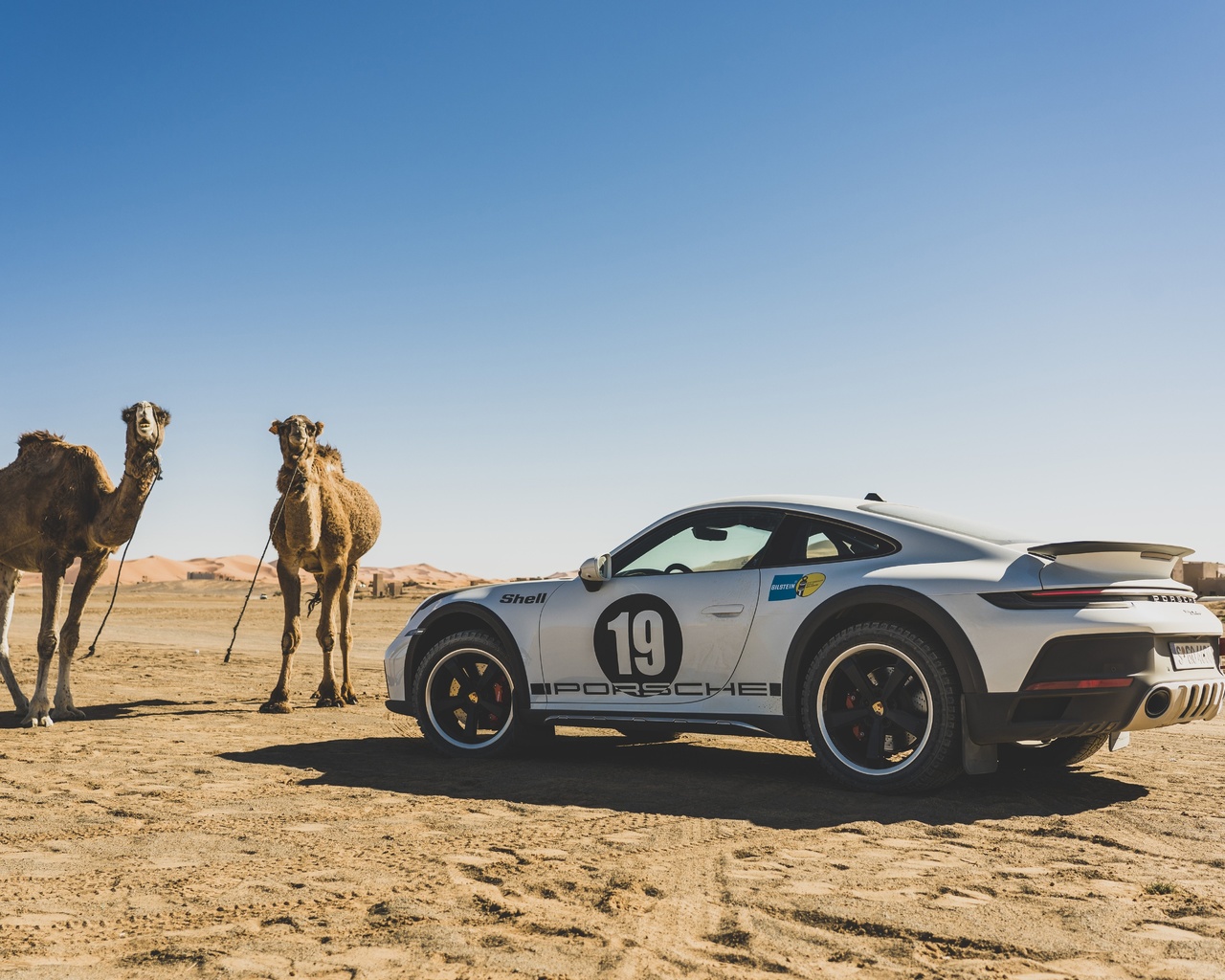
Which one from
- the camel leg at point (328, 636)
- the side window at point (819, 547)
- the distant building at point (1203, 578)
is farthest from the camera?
the distant building at point (1203, 578)

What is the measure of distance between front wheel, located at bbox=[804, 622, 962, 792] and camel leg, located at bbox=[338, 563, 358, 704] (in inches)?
281

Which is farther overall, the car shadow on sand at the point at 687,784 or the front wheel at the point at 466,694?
the front wheel at the point at 466,694

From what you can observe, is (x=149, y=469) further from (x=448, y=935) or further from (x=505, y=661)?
(x=448, y=935)

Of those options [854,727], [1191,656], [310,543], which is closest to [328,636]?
[310,543]

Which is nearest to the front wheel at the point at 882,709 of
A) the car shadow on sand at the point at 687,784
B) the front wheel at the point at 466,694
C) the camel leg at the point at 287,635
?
the car shadow on sand at the point at 687,784

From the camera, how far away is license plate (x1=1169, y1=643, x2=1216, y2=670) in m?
5.85

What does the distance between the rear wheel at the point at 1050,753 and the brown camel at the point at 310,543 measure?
277 inches

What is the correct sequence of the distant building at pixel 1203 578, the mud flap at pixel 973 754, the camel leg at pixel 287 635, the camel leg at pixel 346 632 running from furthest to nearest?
1. the distant building at pixel 1203 578
2. the camel leg at pixel 346 632
3. the camel leg at pixel 287 635
4. the mud flap at pixel 973 754

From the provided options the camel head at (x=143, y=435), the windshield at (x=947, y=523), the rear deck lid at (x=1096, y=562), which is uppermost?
the camel head at (x=143, y=435)

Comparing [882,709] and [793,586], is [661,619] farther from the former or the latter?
[882,709]

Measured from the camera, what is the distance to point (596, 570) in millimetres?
7176

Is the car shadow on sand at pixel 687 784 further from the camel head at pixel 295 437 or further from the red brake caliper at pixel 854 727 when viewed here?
the camel head at pixel 295 437

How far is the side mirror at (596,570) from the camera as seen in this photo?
7.18 meters

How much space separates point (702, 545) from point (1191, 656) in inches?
113
